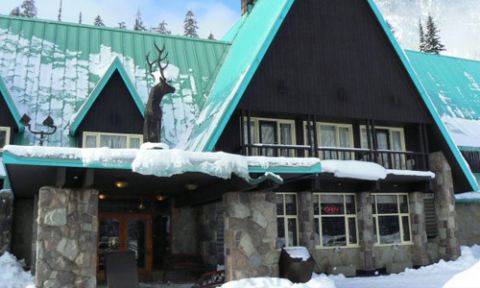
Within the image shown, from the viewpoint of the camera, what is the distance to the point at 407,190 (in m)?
19.8

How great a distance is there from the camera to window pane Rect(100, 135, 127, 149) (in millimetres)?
17188

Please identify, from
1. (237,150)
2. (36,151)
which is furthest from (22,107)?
(36,151)

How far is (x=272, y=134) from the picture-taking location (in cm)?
1845

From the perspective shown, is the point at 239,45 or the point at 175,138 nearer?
the point at 175,138

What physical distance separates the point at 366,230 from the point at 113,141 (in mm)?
9422

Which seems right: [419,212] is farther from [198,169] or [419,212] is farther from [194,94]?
[198,169]

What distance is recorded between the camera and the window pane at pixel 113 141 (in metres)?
17.2

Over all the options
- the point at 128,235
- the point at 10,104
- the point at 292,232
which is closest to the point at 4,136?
the point at 10,104

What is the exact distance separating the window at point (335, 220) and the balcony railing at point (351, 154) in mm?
1496

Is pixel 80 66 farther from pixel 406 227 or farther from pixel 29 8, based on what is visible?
pixel 29 8

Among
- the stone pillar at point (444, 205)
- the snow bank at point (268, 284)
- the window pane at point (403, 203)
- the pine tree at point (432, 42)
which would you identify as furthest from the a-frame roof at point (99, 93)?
the pine tree at point (432, 42)

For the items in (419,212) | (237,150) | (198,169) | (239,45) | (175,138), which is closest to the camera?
(198,169)

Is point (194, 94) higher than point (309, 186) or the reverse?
higher

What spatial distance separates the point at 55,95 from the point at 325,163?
387 inches
